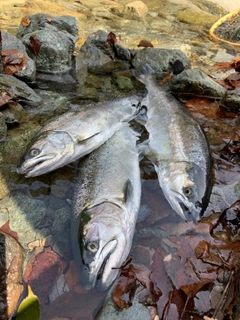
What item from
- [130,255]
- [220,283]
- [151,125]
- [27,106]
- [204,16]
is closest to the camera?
[220,283]

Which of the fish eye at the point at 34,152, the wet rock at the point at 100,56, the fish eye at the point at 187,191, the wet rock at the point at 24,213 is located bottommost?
the wet rock at the point at 24,213

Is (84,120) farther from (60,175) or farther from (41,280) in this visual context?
(41,280)

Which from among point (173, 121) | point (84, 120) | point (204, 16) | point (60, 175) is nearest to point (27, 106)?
point (84, 120)

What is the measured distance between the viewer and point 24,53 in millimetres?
6461

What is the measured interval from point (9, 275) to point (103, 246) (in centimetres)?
90

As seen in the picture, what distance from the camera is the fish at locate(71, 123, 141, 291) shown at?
3006 millimetres

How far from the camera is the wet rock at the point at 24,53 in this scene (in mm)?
6214

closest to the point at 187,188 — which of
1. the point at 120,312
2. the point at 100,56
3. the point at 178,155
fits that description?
the point at 178,155

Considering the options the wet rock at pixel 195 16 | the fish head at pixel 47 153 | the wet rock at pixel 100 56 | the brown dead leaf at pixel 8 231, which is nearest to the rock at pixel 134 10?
the wet rock at pixel 195 16

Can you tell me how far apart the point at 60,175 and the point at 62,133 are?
539 mm

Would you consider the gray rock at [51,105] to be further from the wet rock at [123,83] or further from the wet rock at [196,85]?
the wet rock at [196,85]

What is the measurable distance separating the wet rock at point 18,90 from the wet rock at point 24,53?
1.27ft

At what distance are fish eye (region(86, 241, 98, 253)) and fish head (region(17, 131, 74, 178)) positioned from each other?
49.3 inches

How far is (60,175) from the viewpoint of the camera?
4.30 metres
